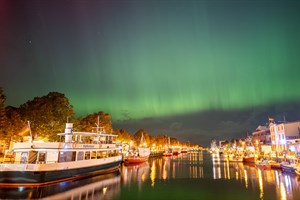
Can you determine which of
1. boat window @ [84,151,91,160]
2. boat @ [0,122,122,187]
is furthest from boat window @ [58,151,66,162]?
boat window @ [84,151,91,160]

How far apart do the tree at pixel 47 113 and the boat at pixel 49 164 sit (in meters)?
11.1

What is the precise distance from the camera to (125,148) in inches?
4631

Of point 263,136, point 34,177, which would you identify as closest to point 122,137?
point 263,136

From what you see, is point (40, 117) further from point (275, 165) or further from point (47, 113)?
point (275, 165)

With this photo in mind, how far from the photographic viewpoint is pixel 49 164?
37719 mm

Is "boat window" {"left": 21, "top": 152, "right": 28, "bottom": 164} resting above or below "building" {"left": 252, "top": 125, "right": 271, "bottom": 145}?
below

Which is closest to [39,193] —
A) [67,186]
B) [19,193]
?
[19,193]

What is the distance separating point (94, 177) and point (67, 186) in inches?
464

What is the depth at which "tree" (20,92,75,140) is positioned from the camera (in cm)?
5772

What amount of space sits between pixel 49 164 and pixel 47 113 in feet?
78.7

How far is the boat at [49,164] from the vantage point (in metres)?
35.2

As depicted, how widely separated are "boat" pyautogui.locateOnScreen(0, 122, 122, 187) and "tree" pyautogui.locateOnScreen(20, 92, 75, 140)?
1114cm

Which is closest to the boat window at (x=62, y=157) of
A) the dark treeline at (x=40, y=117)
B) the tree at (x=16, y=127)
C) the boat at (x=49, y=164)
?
the boat at (x=49, y=164)

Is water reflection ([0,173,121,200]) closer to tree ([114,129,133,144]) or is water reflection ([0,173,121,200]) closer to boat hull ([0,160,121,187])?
boat hull ([0,160,121,187])
